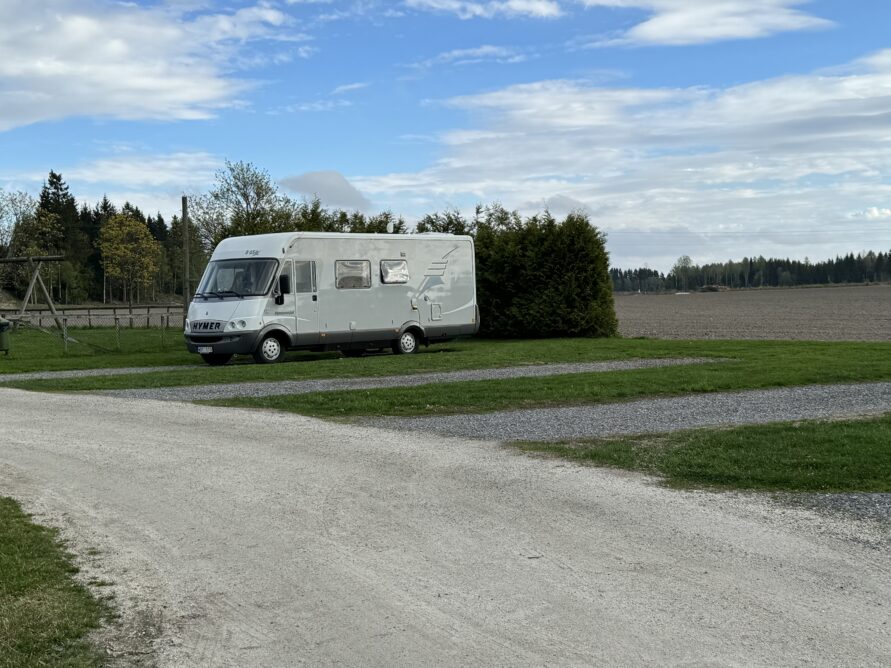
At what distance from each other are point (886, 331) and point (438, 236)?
19.4 metres

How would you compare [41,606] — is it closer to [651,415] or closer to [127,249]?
[651,415]

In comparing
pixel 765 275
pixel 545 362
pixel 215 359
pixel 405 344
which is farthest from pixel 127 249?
pixel 765 275

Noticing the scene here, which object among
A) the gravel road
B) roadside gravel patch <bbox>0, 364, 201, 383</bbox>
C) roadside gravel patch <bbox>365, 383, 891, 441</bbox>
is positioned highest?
roadside gravel patch <bbox>0, 364, 201, 383</bbox>

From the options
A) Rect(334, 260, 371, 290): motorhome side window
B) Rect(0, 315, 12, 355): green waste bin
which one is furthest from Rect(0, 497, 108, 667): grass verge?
Rect(0, 315, 12, 355): green waste bin

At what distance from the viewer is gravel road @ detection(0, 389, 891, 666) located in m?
4.58

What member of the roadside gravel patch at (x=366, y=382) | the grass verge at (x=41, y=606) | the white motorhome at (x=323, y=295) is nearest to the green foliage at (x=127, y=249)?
the white motorhome at (x=323, y=295)

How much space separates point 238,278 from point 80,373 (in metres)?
3.94

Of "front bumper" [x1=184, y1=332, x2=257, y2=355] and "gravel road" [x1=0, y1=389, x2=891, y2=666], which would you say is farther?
"front bumper" [x1=184, y1=332, x2=257, y2=355]

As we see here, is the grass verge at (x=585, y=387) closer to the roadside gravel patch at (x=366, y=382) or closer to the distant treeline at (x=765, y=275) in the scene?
the roadside gravel patch at (x=366, y=382)

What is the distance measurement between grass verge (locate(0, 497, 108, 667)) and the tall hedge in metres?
22.7

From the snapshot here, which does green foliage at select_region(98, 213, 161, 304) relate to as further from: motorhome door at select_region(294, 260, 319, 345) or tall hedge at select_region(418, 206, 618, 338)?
motorhome door at select_region(294, 260, 319, 345)

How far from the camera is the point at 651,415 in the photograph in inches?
488

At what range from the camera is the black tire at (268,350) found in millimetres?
21516

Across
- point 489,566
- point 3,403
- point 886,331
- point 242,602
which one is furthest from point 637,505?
point 886,331
